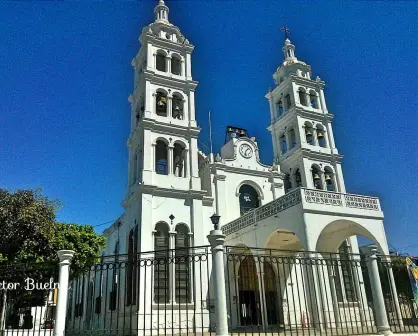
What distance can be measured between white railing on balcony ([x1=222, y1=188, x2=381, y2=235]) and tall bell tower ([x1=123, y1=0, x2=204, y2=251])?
388 cm

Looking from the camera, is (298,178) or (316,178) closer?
(316,178)

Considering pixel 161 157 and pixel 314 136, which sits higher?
pixel 314 136

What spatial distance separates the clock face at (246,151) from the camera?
25492 mm

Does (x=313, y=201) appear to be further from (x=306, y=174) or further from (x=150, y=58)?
(x=150, y=58)

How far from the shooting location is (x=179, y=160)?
22.9 m

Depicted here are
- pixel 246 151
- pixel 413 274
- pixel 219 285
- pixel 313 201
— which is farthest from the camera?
pixel 246 151

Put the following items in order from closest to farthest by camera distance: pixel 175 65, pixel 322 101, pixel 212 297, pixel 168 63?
pixel 212 297 → pixel 168 63 → pixel 175 65 → pixel 322 101

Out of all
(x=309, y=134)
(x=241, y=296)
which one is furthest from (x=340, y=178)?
(x=241, y=296)

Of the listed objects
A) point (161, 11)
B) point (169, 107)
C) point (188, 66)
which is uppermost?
point (161, 11)

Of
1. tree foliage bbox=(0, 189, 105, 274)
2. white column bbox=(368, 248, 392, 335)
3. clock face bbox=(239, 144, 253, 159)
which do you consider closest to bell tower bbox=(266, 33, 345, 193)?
clock face bbox=(239, 144, 253, 159)

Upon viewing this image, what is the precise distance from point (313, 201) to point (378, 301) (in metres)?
6.18

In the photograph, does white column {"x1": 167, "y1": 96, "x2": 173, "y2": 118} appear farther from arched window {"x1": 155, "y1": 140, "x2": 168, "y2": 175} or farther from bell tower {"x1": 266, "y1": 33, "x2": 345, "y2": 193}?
bell tower {"x1": 266, "y1": 33, "x2": 345, "y2": 193}

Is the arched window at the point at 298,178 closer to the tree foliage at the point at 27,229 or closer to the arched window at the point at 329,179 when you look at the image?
the arched window at the point at 329,179

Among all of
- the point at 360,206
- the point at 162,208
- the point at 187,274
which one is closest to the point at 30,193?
the point at 162,208
